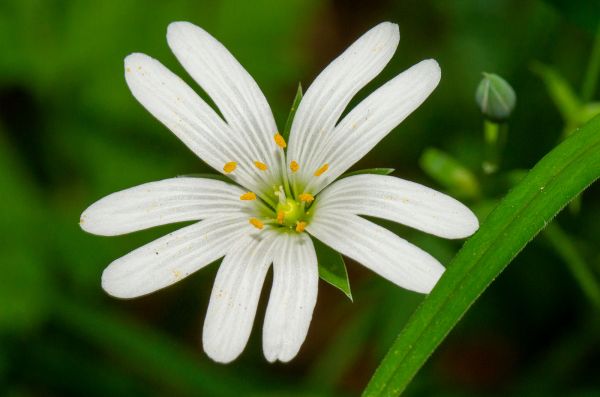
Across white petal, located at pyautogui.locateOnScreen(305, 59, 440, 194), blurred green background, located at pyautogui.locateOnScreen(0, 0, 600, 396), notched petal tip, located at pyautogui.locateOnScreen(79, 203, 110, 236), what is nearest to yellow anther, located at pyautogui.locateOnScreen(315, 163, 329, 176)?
white petal, located at pyautogui.locateOnScreen(305, 59, 440, 194)

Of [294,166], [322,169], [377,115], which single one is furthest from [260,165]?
[377,115]

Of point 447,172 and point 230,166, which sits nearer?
point 230,166

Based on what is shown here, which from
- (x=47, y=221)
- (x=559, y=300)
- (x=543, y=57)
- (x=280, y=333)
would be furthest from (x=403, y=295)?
(x=47, y=221)

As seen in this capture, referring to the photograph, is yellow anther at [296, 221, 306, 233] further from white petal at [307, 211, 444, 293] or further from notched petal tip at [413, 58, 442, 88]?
notched petal tip at [413, 58, 442, 88]

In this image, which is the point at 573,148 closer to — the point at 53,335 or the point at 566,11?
the point at 566,11

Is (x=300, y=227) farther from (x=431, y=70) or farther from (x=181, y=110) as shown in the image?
(x=431, y=70)

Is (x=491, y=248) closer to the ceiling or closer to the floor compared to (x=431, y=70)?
closer to the floor
